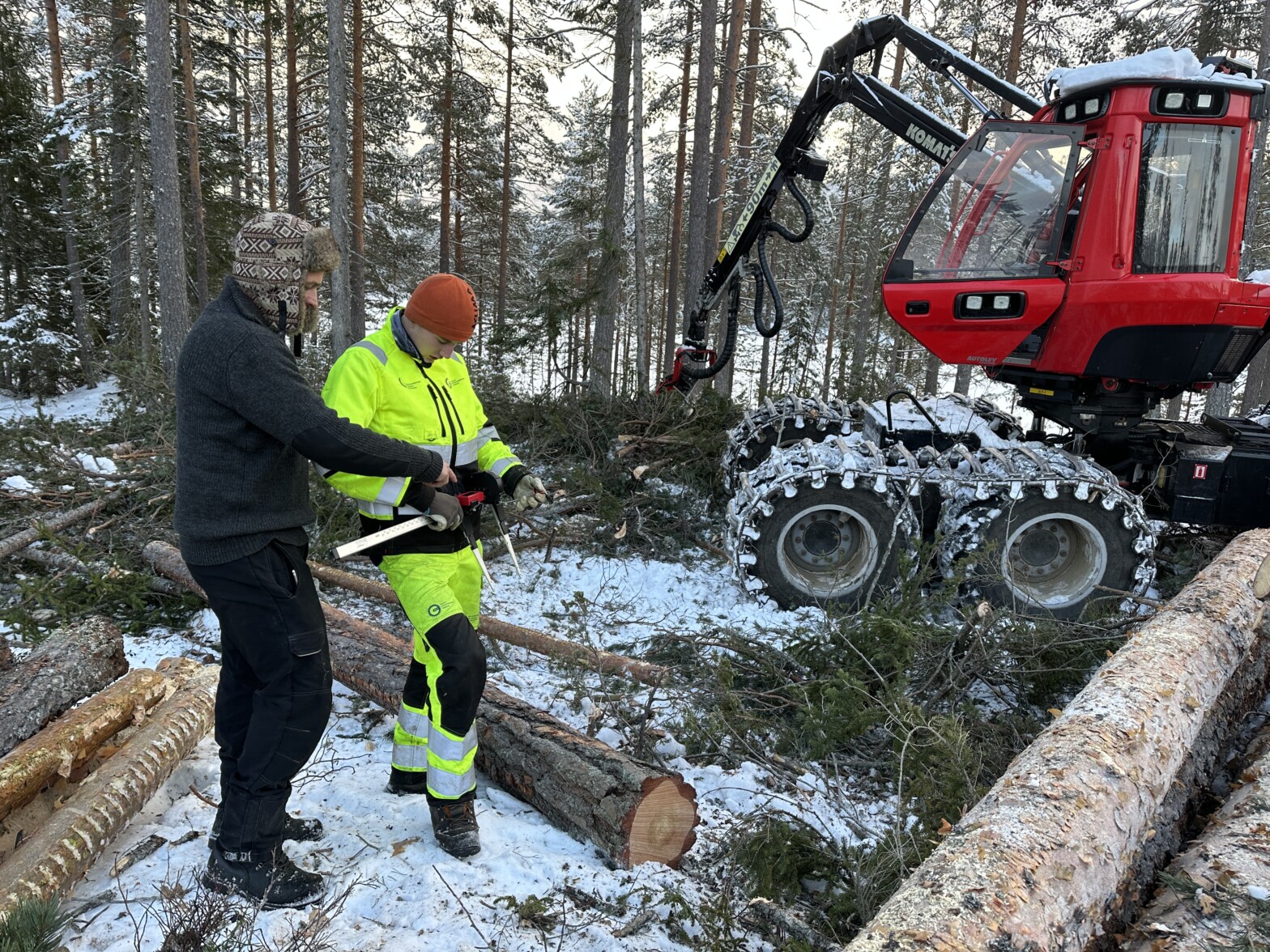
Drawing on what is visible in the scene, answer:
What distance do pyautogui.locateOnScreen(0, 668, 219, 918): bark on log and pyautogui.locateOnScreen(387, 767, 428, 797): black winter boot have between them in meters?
0.88

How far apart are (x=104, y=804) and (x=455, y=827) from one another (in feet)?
3.98

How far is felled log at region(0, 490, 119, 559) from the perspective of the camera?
503 cm

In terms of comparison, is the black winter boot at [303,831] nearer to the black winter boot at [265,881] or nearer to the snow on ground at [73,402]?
the black winter boot at [265,881]

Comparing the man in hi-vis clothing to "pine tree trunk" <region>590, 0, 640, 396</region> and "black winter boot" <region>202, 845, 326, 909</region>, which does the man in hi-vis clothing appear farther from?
"pine tree trunk" <region>590, 0, 640, 396</region>

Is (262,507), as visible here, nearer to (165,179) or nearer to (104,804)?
(104,804)

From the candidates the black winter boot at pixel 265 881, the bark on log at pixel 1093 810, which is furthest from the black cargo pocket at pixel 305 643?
the bark on log at pixel 1093 810

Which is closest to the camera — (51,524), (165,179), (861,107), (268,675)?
(268,675)

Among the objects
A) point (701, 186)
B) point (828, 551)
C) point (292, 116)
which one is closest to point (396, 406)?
point (828, 551)

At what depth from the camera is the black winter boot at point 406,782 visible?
10.4 feet

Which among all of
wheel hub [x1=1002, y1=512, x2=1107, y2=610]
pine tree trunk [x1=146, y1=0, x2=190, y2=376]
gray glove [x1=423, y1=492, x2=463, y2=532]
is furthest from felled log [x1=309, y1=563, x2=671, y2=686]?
pine tree trunk [x1=146, y1=0, x2=190, y2=376]

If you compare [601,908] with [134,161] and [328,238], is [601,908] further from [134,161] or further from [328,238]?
[134,161]

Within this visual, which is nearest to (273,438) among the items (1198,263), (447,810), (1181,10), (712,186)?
(447,810)

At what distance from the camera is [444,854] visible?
9.25 ft

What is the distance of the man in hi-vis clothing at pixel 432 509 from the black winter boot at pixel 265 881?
0.48m
